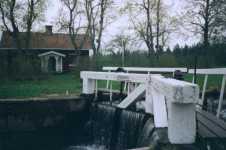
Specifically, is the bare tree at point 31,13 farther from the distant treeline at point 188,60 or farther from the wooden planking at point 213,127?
the wooden planking at point 213,127

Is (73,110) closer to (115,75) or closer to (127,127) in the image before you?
(115,75)

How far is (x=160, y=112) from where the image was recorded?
5.20 metres

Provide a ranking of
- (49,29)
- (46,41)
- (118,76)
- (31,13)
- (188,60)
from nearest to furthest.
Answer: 1. (118,76)
2. (188,60)
3. (31,13)
4. (46,41)
5. (49,29)

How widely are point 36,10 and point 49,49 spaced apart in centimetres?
539

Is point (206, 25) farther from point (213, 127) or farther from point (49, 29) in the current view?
point (213, 127)

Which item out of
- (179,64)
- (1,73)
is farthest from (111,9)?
(1,73)

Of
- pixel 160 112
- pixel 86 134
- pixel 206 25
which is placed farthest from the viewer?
pixel 206 25

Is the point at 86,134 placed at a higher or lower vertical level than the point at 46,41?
lower

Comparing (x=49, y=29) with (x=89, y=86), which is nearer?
(x=89, y=86)

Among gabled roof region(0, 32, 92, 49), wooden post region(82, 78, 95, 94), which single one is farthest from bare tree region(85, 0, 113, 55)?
wooden post region(82, 78, 95, 94)

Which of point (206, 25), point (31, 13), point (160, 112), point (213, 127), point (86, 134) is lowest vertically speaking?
point (86, 134)

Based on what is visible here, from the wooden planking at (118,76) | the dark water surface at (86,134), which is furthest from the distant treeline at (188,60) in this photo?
the dark water surface at (86,134)

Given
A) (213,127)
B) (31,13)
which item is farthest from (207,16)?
(213,127)

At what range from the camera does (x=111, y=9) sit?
1348 inches
